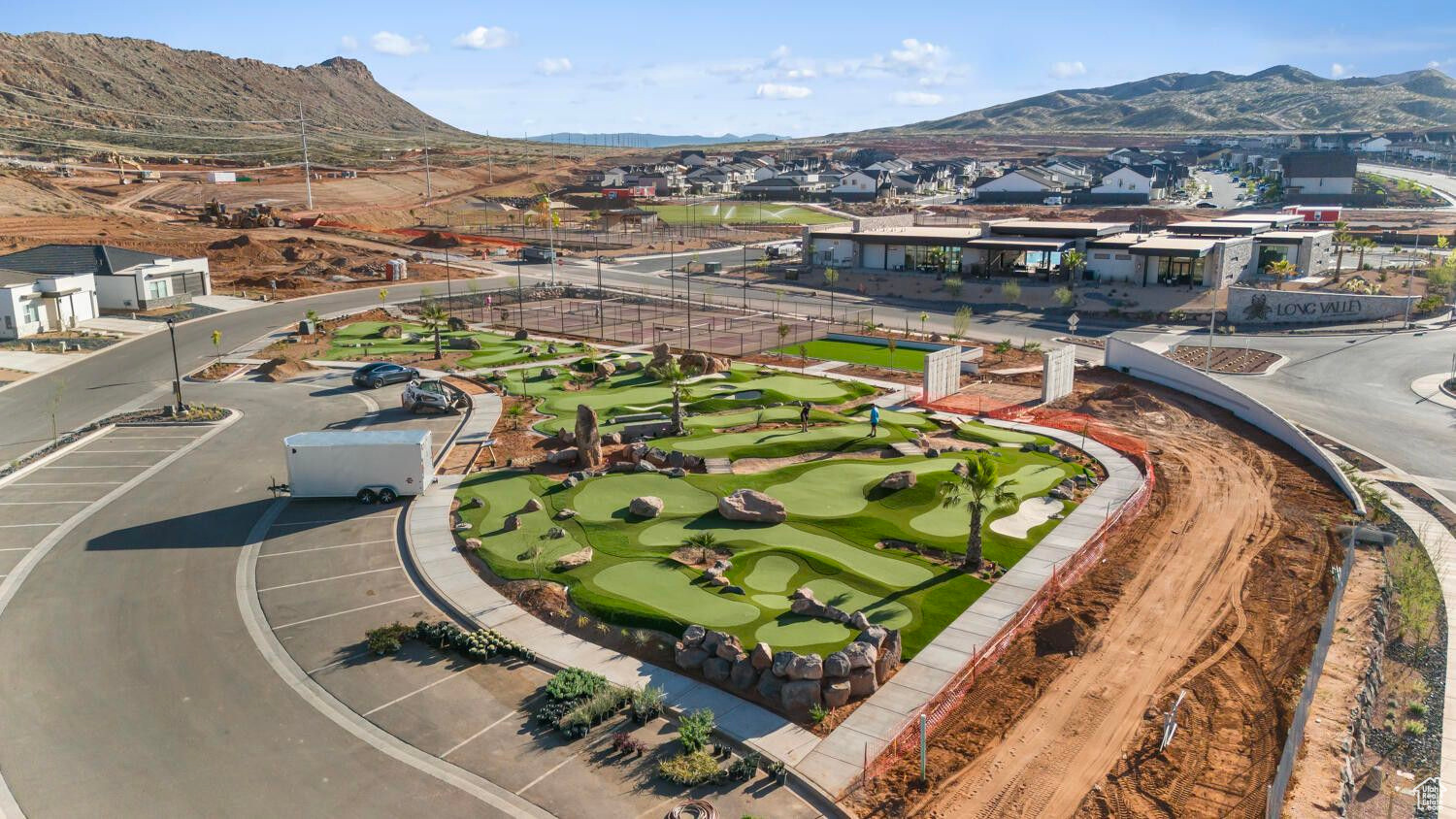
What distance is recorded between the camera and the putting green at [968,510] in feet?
95.1

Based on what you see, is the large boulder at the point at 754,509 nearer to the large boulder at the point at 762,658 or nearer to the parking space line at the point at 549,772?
the large boulder at the point at 762,658

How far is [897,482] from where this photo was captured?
31.6m

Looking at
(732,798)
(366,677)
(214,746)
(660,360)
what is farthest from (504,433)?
(732,798)

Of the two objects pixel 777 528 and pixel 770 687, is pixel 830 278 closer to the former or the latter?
pixel 777 528

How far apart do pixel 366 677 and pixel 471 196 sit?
140 meters

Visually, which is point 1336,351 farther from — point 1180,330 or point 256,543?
point 256,543

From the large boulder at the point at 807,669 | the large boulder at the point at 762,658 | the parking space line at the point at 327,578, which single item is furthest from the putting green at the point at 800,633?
the parking space line at the point at 327,578

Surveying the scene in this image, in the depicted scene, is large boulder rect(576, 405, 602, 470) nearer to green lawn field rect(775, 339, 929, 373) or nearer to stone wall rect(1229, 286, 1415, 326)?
green lawn field rect(775, 339, 929, 373)

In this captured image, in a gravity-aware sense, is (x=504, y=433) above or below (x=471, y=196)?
below

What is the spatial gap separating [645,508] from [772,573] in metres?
5.60

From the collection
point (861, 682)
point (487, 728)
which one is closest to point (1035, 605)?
point (861, 682)

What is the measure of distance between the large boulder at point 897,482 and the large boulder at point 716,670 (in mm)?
12356

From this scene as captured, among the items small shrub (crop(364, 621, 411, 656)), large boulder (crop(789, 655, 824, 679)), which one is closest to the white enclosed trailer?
small shrub (crop(364, 621, 411, 656))

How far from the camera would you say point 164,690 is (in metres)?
20.4
